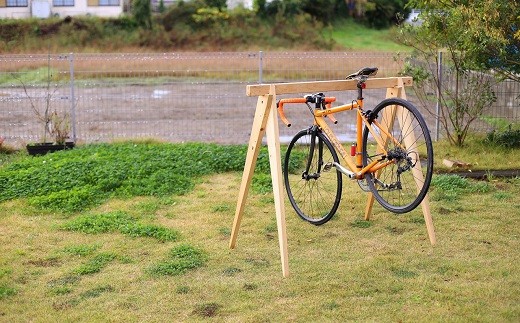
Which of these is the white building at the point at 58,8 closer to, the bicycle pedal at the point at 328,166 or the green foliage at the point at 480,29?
the green foliage at the point at 480,29

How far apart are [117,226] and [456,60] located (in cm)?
603

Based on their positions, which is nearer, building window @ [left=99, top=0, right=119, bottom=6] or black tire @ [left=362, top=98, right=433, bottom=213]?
black tire @ [left=362, top=98, right=433, bottom=213]


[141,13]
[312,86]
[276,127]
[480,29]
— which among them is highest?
[141,13]

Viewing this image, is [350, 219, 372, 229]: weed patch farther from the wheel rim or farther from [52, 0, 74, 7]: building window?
[52, 0, 74, 7]: building window

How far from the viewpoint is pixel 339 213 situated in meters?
7.59

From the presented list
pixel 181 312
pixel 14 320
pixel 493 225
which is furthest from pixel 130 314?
pixel 493 225

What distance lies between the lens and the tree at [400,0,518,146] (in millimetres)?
9844

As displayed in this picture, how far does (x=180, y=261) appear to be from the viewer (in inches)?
238

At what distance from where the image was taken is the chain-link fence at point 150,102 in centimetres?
1239

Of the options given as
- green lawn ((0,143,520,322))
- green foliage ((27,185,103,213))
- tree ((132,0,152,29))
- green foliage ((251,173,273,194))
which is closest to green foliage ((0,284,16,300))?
green lawn ((0,143,520,322))

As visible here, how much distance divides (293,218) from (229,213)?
0.71 metres

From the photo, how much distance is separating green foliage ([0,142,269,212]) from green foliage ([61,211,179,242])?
22.2 inches

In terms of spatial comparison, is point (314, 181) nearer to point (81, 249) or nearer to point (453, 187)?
point (453, 187)

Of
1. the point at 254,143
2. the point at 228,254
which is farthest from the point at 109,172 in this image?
the point at 254,143
